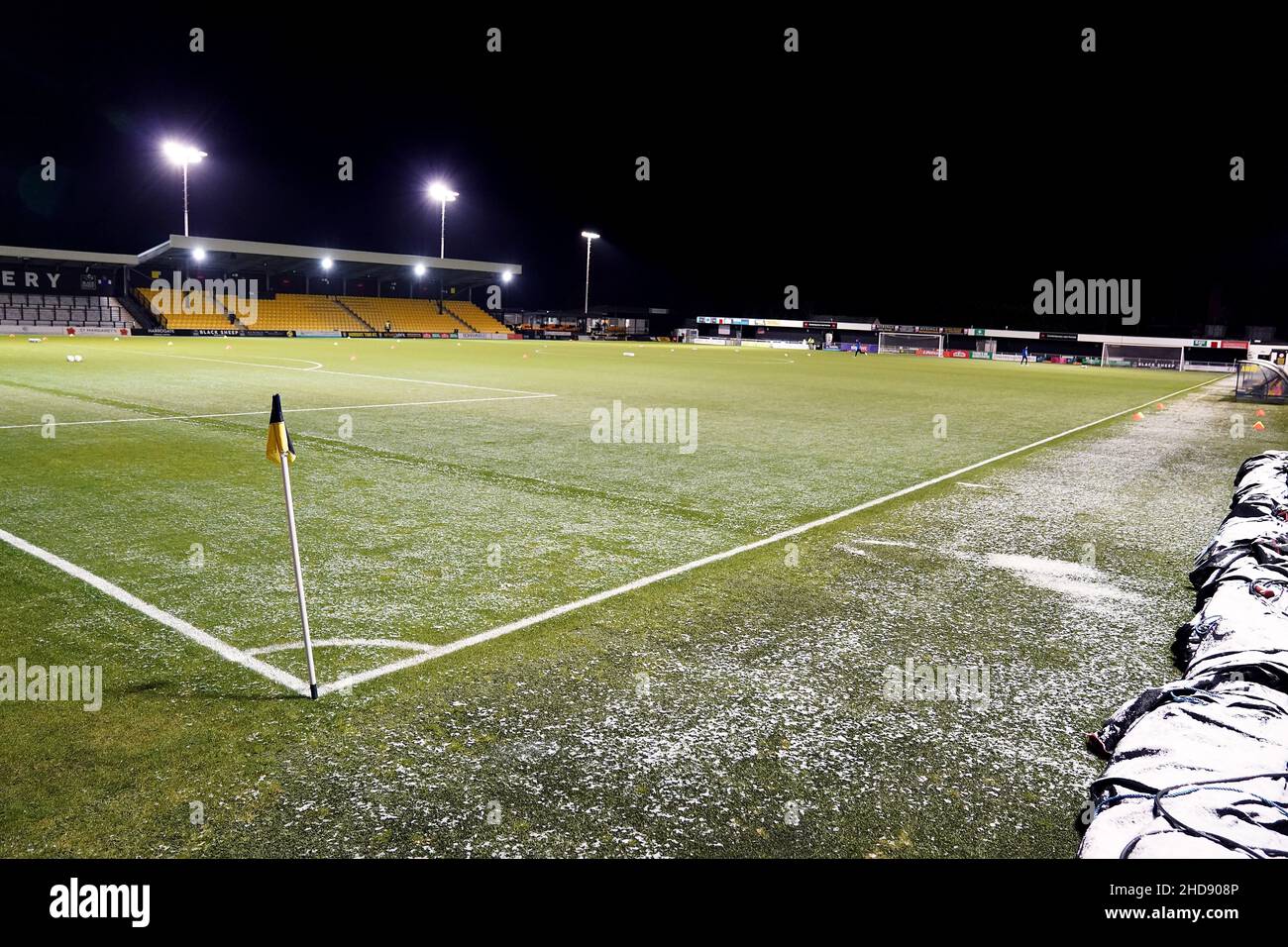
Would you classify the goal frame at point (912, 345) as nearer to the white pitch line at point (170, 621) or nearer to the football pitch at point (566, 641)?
the football pitch at point (566, 641)

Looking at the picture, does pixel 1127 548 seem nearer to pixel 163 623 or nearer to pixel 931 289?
pixel 163 623

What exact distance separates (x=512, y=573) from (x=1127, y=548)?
5191mm

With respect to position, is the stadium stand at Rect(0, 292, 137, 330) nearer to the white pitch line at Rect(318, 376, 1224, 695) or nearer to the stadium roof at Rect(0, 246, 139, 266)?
the stadium roof at Rect(0, 246, 139, 266)

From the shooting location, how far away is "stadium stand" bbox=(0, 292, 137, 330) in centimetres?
4738

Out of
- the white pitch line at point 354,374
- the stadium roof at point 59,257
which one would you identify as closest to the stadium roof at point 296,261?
the stadium roof at point 59,257

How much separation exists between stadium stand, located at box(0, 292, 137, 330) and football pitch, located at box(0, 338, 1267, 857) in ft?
147

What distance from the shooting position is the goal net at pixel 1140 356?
58106 millimetres

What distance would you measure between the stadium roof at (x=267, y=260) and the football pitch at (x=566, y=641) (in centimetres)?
4271

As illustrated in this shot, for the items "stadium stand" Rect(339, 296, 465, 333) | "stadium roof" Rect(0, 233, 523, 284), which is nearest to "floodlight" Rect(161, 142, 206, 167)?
"stadium roof" Rect(0, 233, 523, 284)

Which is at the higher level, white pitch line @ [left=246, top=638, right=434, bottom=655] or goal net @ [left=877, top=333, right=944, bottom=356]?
goal net @ [left=877, top=333, right=944, bottom=356]

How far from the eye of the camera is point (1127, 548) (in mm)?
7211

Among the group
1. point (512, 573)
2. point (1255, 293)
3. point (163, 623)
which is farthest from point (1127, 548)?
point (1255, 293)
